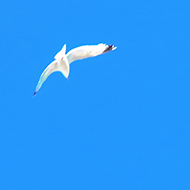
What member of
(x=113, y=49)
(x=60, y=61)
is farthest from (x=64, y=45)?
(x=113, y=49)

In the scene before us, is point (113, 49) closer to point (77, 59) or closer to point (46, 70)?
point (77, 59)

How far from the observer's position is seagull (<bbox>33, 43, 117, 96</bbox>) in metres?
26.5

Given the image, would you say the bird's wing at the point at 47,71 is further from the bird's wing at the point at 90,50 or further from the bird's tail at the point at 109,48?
the bird's tail at the point at 109,48

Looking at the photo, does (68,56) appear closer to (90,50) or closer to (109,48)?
(90,50)

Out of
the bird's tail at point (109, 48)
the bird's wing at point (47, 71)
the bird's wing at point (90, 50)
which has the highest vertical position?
the bird's wing at point (47, 71)

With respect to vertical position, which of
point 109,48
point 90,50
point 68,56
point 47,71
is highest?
point 47,71

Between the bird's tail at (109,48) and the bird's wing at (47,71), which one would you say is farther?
the bird's wing at (47,71)

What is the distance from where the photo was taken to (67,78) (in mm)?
27062

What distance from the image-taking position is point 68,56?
88.7 feet

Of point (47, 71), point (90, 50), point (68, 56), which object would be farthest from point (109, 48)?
point (47, 71)

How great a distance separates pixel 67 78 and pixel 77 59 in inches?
41.3

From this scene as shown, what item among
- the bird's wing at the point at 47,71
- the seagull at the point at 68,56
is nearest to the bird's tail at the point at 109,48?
the seagull at the point at 68,56

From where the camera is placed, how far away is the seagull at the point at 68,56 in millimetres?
26531

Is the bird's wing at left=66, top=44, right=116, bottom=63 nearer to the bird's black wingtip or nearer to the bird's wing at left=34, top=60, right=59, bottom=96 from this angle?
the bird's black wingtip
